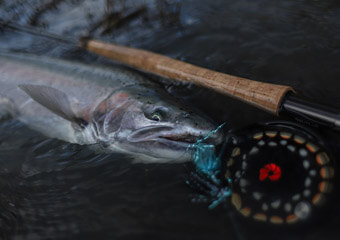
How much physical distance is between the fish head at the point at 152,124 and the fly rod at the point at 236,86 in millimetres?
228

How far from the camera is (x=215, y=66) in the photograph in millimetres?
2986

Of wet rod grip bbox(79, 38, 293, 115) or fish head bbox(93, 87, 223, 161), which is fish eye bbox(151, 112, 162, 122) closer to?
fish head bbox(93, 87, 223, 161)

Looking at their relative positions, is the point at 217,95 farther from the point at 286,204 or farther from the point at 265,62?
the point at 286,204

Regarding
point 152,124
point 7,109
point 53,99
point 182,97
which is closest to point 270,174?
point 152,124

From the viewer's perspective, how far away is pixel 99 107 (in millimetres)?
2506

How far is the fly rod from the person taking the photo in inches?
67.8

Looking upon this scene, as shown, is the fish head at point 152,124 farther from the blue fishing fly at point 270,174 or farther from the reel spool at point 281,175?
the reel spool at point 281,175

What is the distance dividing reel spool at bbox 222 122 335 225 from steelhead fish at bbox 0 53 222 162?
0.29m

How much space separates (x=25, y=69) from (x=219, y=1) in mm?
2455

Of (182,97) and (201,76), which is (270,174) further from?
(182,97)

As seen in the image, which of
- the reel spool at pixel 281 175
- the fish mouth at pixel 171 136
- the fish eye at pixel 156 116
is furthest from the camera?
the fish eye at pixel 156 116

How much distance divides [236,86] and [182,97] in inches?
26.8

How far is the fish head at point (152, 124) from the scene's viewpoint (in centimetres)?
206

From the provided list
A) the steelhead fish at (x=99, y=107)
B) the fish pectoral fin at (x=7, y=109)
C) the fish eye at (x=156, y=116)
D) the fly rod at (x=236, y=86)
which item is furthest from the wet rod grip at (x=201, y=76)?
the fish pectoral fin at (x=7, y=109)
